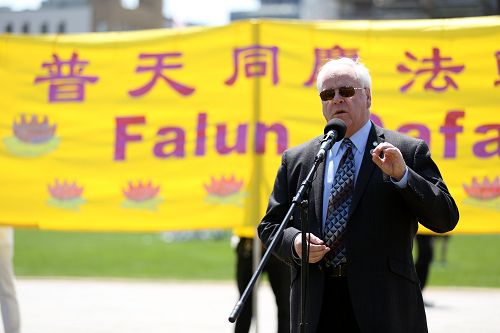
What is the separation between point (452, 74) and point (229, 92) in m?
1.80

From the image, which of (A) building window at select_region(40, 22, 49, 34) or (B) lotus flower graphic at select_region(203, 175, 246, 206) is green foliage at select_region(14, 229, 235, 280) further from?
(B) lotus flower graphic at select_region(203, 175, 246, 206)

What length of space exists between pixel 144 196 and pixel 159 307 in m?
5.87

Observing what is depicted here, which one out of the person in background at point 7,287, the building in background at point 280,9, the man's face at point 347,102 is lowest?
the person in background at point 7,287

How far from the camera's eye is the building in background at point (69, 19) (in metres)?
8.80

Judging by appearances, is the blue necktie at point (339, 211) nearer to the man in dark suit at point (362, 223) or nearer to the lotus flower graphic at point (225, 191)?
the man in dark suit at point (362, 223)

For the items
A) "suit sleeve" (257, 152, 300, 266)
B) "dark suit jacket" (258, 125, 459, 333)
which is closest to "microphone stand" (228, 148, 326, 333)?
"dark suit jacket" (258, 125, 459, 333)

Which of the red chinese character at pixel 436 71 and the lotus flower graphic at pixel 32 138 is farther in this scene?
the lotus flower graphic at pixel 32 138

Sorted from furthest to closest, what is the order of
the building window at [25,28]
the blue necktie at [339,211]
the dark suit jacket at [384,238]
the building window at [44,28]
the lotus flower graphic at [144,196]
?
the building window at [25,28], the building window at [44,28], the lotus flower graphic at [144,196], the blue necktie at [339,211], the dark suit jacket at [384,238]

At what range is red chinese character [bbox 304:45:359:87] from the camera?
21.9 ft

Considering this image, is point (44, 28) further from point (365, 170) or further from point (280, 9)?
point (280, 9)

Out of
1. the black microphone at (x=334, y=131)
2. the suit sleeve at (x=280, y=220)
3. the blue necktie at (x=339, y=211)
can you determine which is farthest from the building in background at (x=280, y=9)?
the black microphone at (x=334, y=131)

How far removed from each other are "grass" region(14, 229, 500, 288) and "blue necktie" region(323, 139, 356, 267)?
12.0 metres

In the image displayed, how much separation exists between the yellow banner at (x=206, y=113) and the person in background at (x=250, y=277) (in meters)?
0.39

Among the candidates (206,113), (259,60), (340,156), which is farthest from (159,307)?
(340,156)
